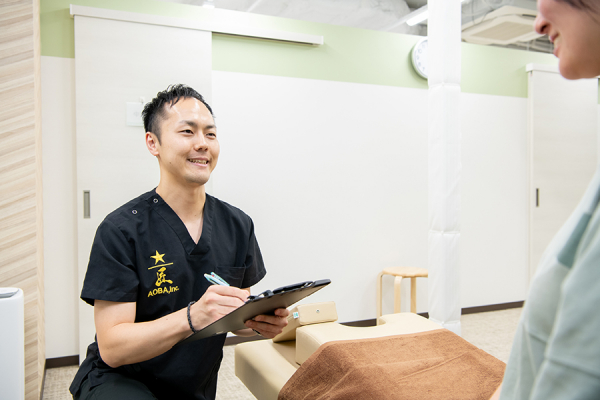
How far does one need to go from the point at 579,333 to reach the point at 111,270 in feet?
3.60

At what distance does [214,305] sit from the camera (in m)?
1.04

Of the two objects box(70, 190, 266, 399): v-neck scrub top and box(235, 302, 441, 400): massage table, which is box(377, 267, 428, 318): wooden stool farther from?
box(70, 190, 266, 399): v-neck scrub top

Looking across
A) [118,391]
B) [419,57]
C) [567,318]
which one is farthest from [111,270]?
[419,57]

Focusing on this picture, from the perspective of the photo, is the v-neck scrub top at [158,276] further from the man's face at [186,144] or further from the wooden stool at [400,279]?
the wooden stool at [400,279]

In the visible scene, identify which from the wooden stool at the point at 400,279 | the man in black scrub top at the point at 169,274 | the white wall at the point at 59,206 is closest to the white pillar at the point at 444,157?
the wooden stool at the point at 400,279

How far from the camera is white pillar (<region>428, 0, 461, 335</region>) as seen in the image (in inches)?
96.7

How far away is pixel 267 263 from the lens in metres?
3.24

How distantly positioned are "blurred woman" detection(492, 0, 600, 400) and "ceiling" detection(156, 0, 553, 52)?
4047 millimetres

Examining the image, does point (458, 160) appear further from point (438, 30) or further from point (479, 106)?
point (479, 106)

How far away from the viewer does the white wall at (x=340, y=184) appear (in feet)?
9.16

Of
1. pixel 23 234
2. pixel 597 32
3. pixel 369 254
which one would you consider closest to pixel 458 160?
pixel 369 254

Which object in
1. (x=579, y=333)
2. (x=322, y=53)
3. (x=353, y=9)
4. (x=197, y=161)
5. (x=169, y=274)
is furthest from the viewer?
(x=353, y=9)

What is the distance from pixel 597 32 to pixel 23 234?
249 centimetres

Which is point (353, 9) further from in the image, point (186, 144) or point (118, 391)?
point (118, 391)
